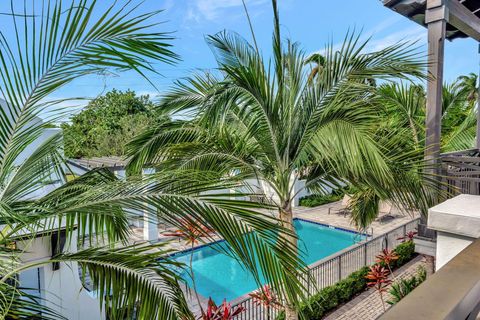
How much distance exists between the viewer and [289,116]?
13.0ft

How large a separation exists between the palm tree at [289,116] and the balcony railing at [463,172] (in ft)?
2.84

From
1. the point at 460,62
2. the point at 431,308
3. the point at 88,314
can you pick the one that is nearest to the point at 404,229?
the point at 460,62

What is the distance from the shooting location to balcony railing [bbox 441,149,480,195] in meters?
3.74

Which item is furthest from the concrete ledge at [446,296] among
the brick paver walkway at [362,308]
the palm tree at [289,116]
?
the brick paver walkway at [362,308]

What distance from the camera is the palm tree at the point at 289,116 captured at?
3.35 m

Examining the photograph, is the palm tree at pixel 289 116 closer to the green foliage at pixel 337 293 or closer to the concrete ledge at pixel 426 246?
the concrete ledge at pixel 426 246

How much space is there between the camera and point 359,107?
361 cm

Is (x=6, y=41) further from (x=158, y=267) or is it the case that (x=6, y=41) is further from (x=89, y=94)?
(x=158, y=267)

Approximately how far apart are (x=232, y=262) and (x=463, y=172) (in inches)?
373

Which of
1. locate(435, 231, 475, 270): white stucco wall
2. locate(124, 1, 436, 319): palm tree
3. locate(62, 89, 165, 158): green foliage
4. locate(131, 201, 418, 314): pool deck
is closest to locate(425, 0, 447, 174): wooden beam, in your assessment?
locate(124, 1, 436, 319): palm tree

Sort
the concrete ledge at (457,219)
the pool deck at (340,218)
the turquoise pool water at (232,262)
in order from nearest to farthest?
the concrete ledge at (457,219) → the turquoise pool water at (232,262) → the pool deck at (340,218)

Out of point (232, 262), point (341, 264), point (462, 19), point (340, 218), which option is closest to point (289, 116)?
point (462, 19)

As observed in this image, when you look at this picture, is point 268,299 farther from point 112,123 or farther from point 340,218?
point 112,123

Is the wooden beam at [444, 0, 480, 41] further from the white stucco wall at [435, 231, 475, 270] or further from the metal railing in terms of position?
the metal railing
